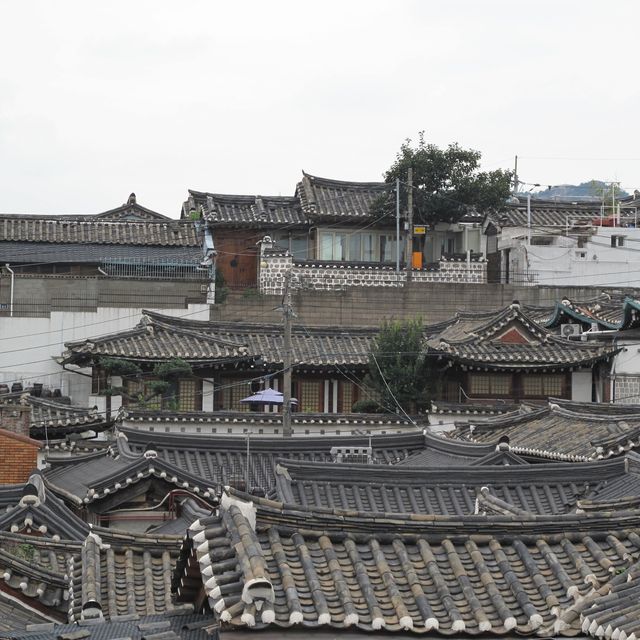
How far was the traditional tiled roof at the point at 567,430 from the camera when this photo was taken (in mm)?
27297

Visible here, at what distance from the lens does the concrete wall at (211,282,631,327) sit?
54000mm

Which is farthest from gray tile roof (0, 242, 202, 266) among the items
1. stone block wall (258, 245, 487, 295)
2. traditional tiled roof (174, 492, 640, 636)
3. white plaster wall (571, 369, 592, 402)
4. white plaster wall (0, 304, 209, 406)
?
traditional tiled roof (174, 492, 640, 636)

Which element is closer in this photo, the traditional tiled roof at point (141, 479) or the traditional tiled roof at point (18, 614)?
the traditional tiled roof at point (18, 614)

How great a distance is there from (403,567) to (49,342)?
41454 mm

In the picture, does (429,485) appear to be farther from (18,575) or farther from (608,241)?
(608,241)

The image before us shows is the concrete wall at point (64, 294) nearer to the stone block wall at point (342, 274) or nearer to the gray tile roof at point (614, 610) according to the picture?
the stone block wall at point (342, 274)

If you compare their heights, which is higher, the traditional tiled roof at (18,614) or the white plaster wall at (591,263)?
the white plaster wall at (591,263)

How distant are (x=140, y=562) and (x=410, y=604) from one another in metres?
7.02

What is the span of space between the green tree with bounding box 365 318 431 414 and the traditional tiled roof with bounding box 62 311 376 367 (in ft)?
2.91

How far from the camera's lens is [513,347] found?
149 feet

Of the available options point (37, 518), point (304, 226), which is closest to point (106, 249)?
point (304, 226)

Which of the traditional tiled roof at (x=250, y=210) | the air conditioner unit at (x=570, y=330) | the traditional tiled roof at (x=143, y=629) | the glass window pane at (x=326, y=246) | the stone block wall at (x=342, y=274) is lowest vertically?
the traditional tiled roof at (x=143, y=629)

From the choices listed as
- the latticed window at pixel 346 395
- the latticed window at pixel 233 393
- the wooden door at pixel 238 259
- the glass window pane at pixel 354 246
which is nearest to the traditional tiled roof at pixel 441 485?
the latticed window at pixel 233 393

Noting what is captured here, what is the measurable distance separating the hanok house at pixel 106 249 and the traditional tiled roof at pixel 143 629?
133 feet
